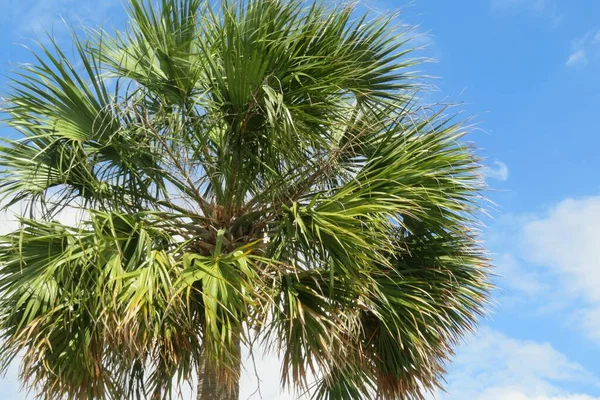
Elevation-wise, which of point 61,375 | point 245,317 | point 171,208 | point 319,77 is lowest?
point 61,375

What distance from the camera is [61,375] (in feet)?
19.5

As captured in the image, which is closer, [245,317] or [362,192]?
[245,317]

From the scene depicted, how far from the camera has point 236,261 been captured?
5.74 m

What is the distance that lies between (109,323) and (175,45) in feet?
7.65

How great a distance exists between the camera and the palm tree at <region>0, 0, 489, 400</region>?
5703 mm

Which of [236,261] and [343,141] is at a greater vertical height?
[343,141]

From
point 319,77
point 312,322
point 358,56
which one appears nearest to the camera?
point 312,322

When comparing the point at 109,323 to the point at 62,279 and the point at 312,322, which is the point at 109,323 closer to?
the point at 62,279

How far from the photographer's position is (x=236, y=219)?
6.61 metres

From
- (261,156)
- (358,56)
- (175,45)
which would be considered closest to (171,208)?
(261,156)

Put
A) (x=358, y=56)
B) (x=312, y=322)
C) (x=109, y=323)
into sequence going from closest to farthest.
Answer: (x=109, y=323) < (x=312, y=322) < (x=358, y=56)

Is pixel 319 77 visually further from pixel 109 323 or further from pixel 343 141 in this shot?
pixel 109 323

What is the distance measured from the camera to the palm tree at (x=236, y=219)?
5.70m

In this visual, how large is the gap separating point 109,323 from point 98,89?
2.00 m
